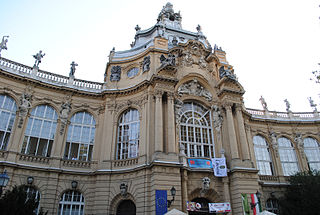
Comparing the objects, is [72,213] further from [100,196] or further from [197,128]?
[197,128]

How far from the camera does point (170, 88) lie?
70.1 ft

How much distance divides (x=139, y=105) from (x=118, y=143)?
12.0ft

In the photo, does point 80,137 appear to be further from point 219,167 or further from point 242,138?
point 242,138

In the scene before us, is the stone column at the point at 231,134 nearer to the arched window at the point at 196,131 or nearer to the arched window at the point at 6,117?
the arched window at the point at 196,131

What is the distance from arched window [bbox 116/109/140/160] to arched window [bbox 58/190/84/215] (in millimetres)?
4187

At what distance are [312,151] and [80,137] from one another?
81.8ft

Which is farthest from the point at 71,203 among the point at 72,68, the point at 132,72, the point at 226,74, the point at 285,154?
the point at 285,154

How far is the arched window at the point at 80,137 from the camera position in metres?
21.0

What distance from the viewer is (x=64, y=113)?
2162 centimetres

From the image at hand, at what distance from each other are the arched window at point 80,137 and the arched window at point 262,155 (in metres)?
17.1

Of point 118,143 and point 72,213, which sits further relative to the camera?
point 118,143

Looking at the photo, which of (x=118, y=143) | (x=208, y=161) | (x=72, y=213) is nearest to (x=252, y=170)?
(x=208, y=161)

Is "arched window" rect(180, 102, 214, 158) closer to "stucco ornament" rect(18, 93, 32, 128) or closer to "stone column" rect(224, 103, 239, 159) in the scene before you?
"stone column" rect(224, 103, 239, 159)

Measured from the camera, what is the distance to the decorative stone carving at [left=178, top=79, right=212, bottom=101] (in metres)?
22.8
